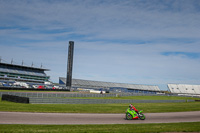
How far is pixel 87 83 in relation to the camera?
131500 millimetres

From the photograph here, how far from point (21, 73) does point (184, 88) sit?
9118cm

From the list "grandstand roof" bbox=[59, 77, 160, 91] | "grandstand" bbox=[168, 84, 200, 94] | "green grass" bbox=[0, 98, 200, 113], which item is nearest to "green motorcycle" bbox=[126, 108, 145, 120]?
"green grass" bbox=[0, 98, 200, 113]

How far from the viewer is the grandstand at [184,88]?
4808 inches

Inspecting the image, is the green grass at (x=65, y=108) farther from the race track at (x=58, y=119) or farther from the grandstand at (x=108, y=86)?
the grandstand at (x=108, y=86)

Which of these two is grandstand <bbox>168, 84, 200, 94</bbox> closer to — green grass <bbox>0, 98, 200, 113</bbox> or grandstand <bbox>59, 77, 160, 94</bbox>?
grandstand <bbox>59, 77, 160, 94</bbox>

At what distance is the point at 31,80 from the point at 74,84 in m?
25.5

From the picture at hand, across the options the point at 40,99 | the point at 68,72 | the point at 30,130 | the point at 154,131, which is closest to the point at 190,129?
the point at 154,131

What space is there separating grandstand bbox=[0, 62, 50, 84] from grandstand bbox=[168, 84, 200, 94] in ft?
247

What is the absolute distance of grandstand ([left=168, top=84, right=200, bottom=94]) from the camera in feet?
401

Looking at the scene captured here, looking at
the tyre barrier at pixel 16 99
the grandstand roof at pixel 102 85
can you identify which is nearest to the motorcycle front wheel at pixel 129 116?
the tyre barrier at pixel 16 99

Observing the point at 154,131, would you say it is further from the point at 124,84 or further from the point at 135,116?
the point at 124,84

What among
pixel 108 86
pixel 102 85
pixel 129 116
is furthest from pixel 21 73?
pixel 129 116

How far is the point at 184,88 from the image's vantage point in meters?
124

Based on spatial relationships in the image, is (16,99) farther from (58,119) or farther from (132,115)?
(132,115)
